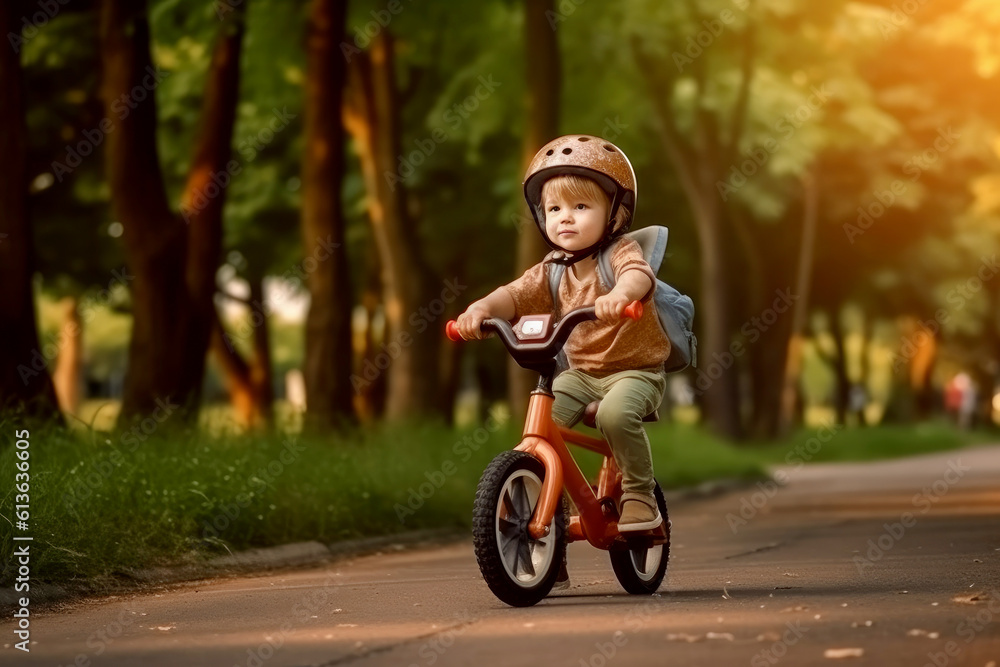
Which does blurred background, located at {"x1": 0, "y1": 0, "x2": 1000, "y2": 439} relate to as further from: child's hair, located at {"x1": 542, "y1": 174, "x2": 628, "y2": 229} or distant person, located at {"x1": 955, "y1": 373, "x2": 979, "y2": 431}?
distant person, located at {"x1": 955, "y1": 373, "x2": 979, "y2": 431}

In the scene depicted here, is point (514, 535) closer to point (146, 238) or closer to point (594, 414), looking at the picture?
point (594, 414)

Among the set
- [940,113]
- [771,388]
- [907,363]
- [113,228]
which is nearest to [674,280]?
[771,388]

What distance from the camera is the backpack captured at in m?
8.80

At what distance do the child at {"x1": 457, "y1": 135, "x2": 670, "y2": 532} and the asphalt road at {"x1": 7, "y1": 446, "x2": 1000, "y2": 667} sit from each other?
2.19 ft

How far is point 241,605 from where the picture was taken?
9.40 m

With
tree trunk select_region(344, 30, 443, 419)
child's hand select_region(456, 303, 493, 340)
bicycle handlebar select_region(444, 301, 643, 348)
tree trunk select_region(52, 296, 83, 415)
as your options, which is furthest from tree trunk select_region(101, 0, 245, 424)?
tree trunk select_region(52, 296, 83, 415)

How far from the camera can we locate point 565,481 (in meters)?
8.78

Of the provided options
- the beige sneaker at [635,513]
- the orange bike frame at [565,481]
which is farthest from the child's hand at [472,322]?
the beige sneaker at [635,513]

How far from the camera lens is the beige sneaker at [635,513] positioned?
8812 millimetres

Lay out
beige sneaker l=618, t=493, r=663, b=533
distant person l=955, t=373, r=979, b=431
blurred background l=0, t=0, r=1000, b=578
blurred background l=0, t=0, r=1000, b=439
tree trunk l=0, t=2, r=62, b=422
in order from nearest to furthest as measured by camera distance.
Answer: beige sneaker l=618, t=493, r=663, b=533, tree trunk l=0, t=2, r=62, b=422, blurred background l=0, t=0, r=1000, b=578, blurred background l=0, t=0, r=1000, b=439, distant person l=955, t=373, r=979, b=431

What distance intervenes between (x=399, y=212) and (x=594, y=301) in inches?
774

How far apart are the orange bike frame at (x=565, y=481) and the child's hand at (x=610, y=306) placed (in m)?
0.71

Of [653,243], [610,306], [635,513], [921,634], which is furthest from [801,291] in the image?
[921,634]

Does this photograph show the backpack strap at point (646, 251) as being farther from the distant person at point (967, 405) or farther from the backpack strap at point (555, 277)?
the distant person at point (967, 405)
